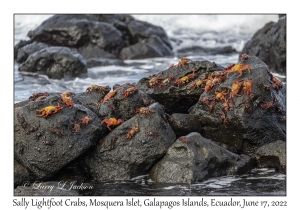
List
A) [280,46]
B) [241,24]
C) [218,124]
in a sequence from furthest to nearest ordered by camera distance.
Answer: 1. [241,24]
2. [280,46]
3. [218,124]

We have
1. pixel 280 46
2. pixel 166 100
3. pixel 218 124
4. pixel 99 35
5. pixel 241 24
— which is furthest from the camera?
pixel 241 24

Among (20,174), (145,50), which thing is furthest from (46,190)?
(145,50)

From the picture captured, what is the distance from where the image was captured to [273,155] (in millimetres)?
7730

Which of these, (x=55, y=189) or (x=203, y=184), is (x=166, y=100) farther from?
(x=55, y=189)

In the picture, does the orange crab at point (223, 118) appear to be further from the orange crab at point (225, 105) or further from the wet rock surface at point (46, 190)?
the wet rock surface at point (46, 190)

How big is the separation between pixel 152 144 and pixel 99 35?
15175 millimetres

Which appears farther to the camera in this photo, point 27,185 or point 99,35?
point 99,35

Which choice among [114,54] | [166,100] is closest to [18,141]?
[166,100]

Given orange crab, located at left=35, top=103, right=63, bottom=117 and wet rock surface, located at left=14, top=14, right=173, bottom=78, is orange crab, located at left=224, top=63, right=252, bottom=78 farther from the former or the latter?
wet rock surface, located at left=14, top=14, right=173, bottom=78

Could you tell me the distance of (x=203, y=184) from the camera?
7047 mm

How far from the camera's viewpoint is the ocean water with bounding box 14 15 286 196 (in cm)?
695

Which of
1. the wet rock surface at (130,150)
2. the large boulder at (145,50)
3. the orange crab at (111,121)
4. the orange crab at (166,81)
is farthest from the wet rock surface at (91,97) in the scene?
the large boulder at (145,50)

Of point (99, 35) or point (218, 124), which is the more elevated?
point (99, 35)

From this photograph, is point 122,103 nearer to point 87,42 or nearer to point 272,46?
point 272,46
